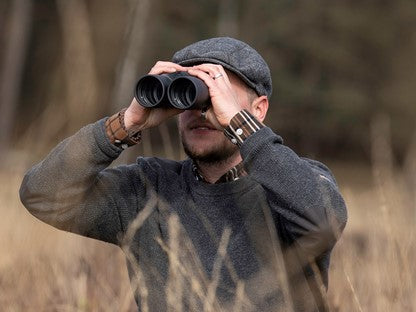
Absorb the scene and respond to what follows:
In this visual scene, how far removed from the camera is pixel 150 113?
2928 mm

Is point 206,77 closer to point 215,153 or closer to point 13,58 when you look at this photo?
point 215,153

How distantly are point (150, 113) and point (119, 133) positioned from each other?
0.37ft

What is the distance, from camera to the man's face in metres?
2.87

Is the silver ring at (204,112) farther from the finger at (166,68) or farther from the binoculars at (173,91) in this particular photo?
the finger at (166,68)

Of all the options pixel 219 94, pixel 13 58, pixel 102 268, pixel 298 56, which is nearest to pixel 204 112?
pixel 219 94

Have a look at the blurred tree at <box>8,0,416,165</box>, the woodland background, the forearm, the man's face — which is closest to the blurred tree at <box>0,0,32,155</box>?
the woodland background

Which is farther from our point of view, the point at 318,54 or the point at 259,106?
the point at 318,54

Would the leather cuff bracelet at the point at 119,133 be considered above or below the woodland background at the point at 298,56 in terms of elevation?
above

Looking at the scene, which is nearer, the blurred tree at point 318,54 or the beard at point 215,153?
the beard at point 215,153

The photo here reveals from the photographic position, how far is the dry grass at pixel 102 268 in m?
3.05

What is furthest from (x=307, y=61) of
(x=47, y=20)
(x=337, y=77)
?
(x=47, y=20)

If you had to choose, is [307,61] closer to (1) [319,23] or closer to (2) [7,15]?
(1) [319,23]

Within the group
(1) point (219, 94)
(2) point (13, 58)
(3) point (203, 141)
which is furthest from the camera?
(2) point (13, 58)

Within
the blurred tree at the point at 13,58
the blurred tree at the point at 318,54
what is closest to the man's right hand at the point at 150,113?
the blurred tree at the point at 318,54
